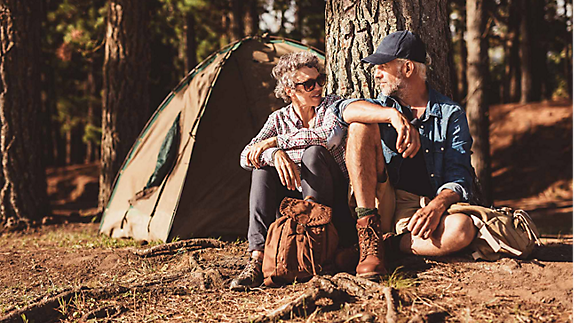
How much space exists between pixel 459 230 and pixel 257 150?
133 centimetres

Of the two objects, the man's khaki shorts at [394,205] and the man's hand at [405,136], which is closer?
the man's hand at [405,136]

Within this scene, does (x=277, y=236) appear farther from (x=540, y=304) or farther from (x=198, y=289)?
(x=540, y=304)

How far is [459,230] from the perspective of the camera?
117 inches

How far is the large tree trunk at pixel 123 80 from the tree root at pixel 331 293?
5062 mm

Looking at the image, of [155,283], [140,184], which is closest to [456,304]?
[155,283]

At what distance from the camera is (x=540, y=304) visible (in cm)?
254

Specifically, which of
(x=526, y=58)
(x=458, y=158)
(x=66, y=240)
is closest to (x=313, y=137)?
(x=458, y=158)

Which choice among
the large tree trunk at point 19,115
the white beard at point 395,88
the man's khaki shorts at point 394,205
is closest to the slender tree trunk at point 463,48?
the large tree trunk at point 19,115

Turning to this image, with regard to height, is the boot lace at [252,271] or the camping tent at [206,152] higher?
the camping tent at [206,152]

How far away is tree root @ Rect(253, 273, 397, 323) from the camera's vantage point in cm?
265

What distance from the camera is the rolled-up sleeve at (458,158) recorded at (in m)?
3.14

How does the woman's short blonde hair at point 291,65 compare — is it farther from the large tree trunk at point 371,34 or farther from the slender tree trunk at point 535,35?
the slender tree trunk at point 535,35

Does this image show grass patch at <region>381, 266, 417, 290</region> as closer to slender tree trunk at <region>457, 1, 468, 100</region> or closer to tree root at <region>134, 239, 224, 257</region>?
tree root at <region>134, 239, 224, 257</region>

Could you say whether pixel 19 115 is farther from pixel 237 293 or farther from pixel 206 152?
pixel 237 293
